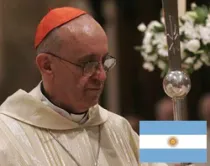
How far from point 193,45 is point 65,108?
647mm

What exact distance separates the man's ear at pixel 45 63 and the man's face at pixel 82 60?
30 millimetres

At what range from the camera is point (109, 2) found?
4.88 meters

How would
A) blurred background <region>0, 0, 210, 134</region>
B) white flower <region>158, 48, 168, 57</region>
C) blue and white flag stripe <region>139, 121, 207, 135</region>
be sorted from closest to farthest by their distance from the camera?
blue and white flag stripe <region>139, 121, 207, 135</region> < white flower <region>158, 48, 168, 57</region> < blurred background <region>0, 0, 210, 134</region>

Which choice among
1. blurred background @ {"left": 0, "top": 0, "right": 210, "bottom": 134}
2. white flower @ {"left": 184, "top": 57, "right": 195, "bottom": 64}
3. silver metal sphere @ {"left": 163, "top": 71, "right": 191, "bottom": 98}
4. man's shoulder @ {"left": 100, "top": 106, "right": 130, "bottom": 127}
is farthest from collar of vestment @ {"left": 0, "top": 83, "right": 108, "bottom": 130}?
blurred background @ {"left": 0, "top": 0, "right": 210, "bottom": 134}

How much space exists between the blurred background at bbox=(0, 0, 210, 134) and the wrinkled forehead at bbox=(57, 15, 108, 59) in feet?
7.31

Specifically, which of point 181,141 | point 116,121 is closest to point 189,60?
point 116,121

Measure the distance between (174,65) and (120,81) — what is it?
10.5ft

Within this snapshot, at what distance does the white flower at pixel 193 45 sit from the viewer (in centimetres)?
252

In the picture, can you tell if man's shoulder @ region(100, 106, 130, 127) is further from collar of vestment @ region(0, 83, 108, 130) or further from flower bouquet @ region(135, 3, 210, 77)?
flower bouquet @ region(135, 3, 210, 77)

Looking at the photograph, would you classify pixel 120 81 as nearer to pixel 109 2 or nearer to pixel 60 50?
pixel 109 2

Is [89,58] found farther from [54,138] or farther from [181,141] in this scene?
[181,141]

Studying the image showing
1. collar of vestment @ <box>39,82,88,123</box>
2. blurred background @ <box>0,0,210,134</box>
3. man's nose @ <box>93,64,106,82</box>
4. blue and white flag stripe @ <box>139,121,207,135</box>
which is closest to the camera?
blue and white flag stripe @ <box>139,121,207,135</box>

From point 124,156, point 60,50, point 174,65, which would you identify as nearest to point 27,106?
point 60,50

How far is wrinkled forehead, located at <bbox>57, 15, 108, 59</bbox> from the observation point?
2.00 metres
